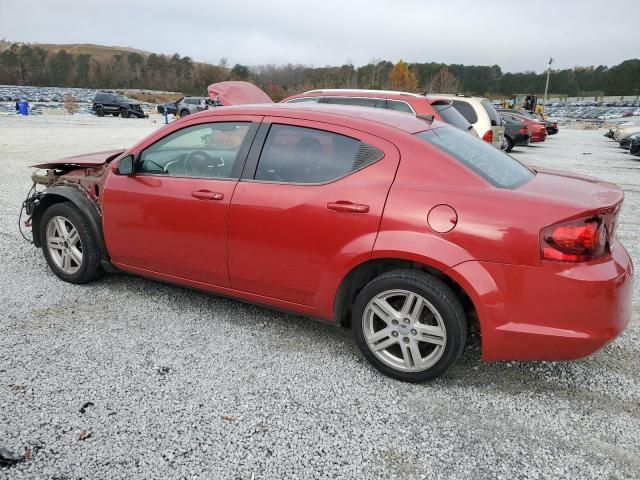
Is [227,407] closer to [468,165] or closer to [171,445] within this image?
[171,445]

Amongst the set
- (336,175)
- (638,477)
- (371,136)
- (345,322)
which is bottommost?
(638,477)

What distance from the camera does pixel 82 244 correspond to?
420 cm

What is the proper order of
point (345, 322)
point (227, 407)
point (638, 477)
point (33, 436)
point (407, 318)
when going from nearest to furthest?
point (638, 477), point (33, 436), point (227, 407), point (407, 318), point (345, 322)

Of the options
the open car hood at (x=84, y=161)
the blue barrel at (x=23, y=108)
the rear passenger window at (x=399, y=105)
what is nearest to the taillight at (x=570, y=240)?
the open car hood at (x=84, y=161)

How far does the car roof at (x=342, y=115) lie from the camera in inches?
126

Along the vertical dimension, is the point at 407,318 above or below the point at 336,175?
below

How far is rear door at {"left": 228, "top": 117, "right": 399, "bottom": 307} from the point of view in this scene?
2.95 meters

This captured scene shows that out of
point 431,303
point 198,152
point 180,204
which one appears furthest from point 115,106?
point 431,303

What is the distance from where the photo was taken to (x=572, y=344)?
102 inches

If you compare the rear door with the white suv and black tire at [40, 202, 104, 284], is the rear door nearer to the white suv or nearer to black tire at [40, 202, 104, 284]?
black tire at [40, 202, 104, 284]

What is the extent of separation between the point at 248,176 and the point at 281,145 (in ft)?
1.02

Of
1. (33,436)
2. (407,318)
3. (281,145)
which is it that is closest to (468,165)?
(407,318)

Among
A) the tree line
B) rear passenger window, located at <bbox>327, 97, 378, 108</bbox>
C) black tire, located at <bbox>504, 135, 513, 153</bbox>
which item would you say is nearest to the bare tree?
the tree line

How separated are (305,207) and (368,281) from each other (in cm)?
63
